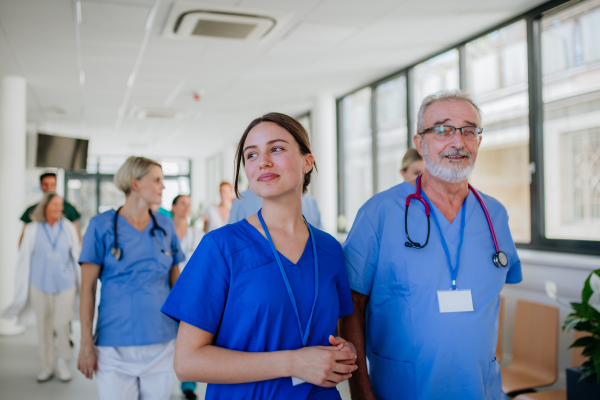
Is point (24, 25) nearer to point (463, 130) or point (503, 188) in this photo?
point (463, 130)

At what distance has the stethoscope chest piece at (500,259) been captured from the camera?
1.42 metres

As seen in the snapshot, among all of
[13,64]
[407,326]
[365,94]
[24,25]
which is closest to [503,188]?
[365,94]

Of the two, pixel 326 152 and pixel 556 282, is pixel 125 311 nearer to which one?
pixel 556 282

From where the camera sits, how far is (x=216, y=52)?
15.6 feet

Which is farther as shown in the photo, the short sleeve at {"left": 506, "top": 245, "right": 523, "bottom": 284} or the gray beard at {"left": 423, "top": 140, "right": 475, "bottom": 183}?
the short sleeve at {"left": 506, "top": 245, "right": 523, "bottom": 284}

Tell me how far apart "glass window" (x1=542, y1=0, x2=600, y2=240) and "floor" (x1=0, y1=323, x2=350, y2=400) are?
2174 millimetres

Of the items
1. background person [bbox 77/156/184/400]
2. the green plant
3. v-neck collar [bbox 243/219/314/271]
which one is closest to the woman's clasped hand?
v-neck collar [bbox 243/219/314/271]

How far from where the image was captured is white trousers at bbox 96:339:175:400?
208 centimetres

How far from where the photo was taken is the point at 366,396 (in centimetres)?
135

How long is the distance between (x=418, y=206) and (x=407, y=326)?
1.22 feet

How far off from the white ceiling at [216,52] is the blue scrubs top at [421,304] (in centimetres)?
261

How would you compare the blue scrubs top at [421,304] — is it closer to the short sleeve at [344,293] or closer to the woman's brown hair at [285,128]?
the short sleeve at [344,293]

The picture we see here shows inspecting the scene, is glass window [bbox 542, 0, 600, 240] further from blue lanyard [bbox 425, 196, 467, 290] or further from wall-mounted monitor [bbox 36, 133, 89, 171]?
wall-mounted monitor [bbox 36, 133, 89, 171]

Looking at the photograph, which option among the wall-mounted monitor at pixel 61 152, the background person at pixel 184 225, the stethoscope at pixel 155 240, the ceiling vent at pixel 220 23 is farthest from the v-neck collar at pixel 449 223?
the wall-mounted monitor at pixel 61 152
